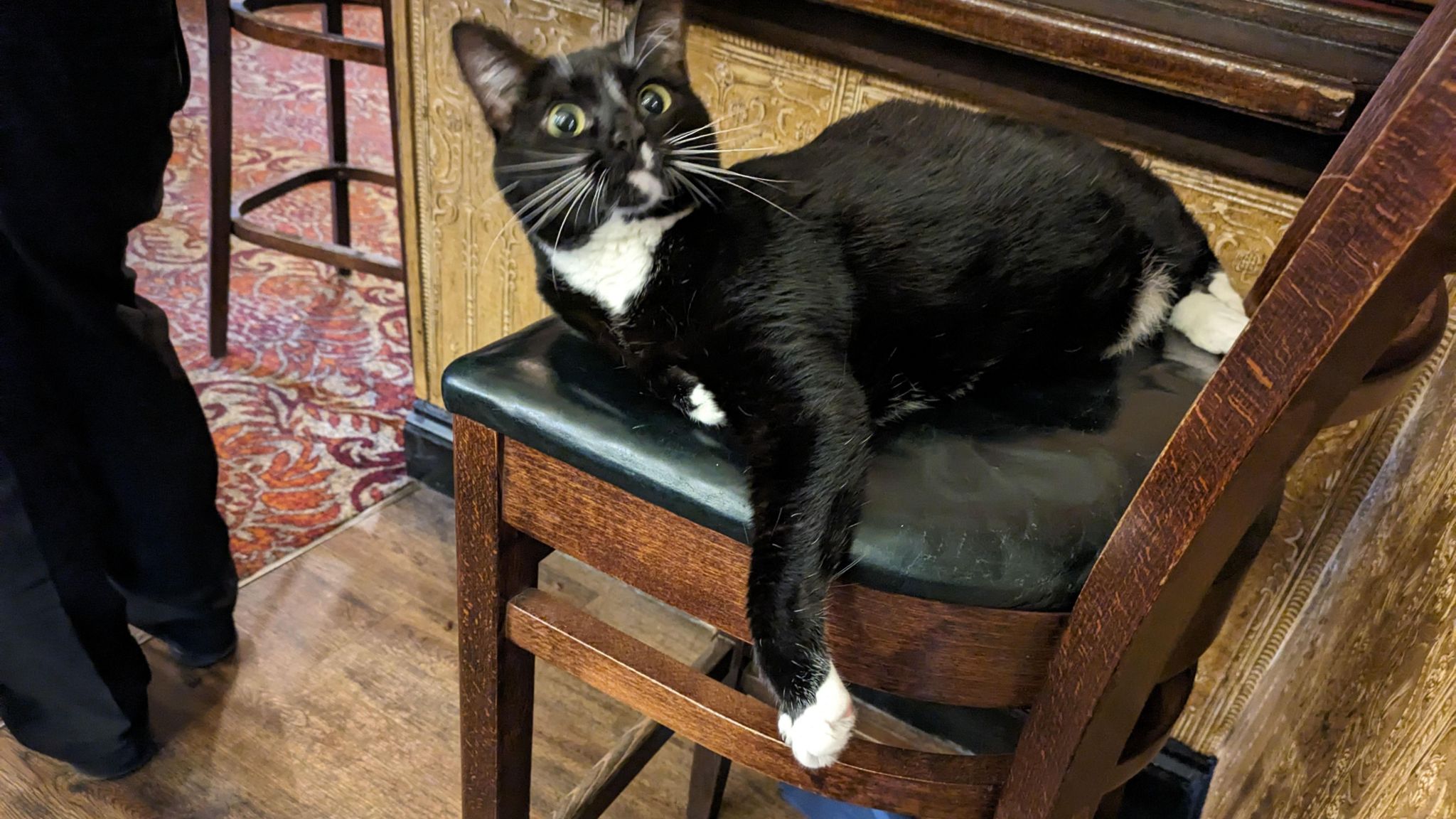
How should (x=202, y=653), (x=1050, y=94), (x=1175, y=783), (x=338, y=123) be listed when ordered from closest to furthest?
1. (x=1050, y=94)
2. (x=1175, y=783)
3. (x=202, y=653)
4. (x=338, y=123)

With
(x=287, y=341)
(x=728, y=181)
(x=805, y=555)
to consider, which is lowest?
(x=287, y=341)

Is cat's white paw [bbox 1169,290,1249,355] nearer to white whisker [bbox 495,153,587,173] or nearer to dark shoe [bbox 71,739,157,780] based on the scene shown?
white whisker [bbox 495,153,587,173]

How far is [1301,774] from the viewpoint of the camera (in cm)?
75

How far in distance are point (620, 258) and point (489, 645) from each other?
29 cm

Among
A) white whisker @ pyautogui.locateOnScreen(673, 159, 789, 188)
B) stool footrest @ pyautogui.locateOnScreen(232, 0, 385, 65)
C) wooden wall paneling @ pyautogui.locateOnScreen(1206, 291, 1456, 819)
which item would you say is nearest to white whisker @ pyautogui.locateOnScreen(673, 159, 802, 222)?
white whisker @ pyautogui.locateOnScreen(673, 159, 789, 188)

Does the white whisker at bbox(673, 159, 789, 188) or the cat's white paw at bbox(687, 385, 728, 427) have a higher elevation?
the white whisker at bbox(673, 159, 789, 188)

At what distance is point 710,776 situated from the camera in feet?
3.24

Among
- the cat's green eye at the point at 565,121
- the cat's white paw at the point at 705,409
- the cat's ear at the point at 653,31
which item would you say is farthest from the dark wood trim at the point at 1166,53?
the cat's white paw at the point at 705,409

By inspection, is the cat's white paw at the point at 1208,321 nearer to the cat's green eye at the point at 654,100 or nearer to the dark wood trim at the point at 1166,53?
the dark wood trim at the point at 1166,53

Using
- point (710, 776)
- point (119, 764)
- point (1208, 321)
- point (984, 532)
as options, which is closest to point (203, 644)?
point (119, 764)

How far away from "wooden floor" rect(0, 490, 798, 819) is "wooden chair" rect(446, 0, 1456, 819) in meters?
0.46

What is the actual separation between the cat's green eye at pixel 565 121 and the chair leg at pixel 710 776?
0.54 meters

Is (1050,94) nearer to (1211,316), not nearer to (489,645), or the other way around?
(1211,316)

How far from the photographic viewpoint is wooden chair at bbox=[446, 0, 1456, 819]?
1.28ft
